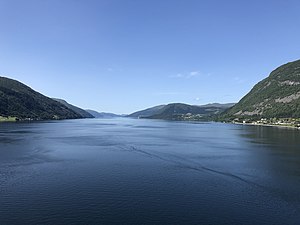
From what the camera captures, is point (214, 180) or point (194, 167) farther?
point (194, 167)

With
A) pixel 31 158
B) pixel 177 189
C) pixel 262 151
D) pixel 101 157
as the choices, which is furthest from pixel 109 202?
pixel 262 151

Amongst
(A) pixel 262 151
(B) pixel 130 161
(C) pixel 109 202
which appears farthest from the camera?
(A) pixel 262 151

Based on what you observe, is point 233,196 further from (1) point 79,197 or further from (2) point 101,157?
(2) point 101,157

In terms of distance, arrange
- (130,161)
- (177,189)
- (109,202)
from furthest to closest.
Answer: (130,161) < (177,189) < (109,202)

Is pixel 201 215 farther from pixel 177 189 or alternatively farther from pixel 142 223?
pixel 177 189

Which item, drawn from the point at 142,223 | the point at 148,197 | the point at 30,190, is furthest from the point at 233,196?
the point at 30,190

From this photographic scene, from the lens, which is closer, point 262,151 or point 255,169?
point 255,169

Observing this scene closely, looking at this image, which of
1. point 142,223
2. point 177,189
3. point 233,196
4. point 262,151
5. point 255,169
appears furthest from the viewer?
point 262,151

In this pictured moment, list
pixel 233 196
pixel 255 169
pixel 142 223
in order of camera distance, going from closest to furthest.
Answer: pixel 142 223 < pixel 233 196 < pixel 255 169
